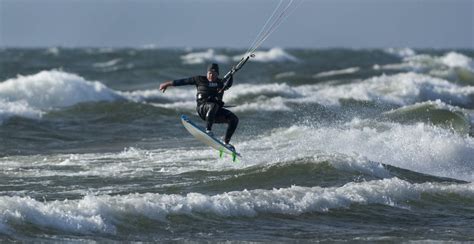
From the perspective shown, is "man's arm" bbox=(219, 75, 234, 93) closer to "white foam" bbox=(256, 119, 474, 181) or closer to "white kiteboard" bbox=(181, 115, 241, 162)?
"white kiteboard" bbox=(181, 115, 241, 162)

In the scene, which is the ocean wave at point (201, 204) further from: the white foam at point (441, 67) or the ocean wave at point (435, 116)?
the white foam at point (441, 67)

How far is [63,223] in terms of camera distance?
13711 mm

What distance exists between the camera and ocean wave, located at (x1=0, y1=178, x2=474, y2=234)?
1378 cm

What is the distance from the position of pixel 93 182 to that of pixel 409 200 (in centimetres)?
527

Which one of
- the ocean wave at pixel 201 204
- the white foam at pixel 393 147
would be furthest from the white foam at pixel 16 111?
the ocean wave at pixel 201 204

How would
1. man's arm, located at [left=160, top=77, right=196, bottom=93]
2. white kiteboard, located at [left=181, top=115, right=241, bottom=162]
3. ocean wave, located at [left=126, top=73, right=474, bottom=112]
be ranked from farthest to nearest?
ocean wave, located at [left=126, top=73, right=474, bottom=112], white kiteboard, located at [left=181, top=115, right=241, bottom=162], man's arm, located at [left=160, top=77, right=196, bottom=93]

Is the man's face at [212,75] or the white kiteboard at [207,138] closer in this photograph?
the man's face at [212,75]

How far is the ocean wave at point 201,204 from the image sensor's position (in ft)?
45.2

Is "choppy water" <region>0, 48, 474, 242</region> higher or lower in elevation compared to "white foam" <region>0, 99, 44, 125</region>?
lower

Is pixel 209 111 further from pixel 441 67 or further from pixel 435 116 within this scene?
pixel 441 67

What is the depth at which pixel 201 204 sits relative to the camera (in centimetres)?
1514

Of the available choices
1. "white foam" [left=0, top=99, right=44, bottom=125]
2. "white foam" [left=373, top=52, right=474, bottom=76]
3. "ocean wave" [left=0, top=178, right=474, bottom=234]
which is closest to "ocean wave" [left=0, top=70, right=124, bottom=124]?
"white foam" [left=0, top=99, right=44, bottom=125]

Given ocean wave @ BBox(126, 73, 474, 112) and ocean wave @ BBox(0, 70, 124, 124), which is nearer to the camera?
ocean wave @ BBox(126, 73, 474, 112)

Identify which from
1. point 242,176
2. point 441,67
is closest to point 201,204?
point 242,176
